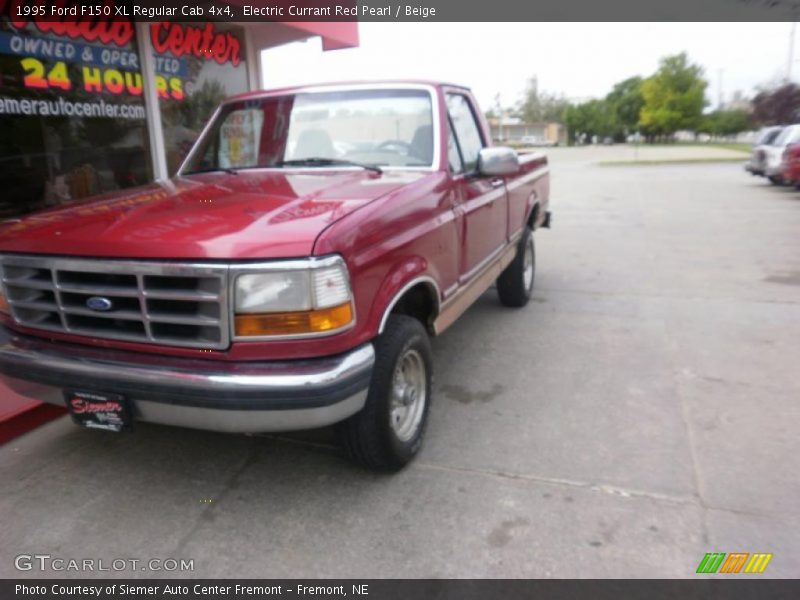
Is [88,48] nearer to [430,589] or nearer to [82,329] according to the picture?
[82,329]

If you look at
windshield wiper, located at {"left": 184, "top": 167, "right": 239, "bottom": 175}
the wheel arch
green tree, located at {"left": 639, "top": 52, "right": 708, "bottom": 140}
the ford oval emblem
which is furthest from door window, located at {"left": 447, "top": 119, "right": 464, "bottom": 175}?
green tree, located at {"left": 639, "top": 52, "right": 708, "bottom": 140}

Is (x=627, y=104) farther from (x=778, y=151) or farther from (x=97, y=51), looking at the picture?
(x=97, y=51)

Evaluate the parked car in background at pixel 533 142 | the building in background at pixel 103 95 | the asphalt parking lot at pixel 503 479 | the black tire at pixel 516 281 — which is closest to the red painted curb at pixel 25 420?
the asphalt parking lot at pixel 503 479

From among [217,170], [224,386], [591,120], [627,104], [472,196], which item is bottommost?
[224,386]

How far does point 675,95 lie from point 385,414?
68783 millimetres

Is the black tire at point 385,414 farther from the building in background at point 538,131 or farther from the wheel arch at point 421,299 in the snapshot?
the building in background at point 538,131

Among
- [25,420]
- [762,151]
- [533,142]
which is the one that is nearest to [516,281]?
[25,420]

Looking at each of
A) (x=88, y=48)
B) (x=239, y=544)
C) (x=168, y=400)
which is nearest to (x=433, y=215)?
(x=168, y=400)

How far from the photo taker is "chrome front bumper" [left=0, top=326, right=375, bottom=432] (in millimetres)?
2395

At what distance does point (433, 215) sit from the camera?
3355 mm

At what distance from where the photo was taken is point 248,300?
2.41 m

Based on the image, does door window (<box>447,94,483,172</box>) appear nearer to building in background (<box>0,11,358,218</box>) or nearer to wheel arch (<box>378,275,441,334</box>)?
wheel arch (<box>378,275,441,334</box>)

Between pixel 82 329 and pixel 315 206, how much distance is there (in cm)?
115

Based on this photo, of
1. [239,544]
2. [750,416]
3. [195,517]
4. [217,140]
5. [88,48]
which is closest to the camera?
[239,544]
